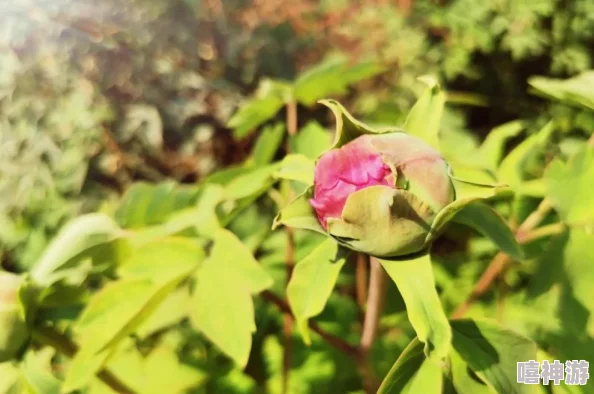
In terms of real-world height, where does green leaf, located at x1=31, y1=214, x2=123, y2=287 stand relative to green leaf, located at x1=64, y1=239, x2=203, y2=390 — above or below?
above

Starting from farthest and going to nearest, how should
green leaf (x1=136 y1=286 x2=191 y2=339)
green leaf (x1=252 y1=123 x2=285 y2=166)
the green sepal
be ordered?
green leaf (x1=252 y1=123 x2=285 y2=166) < green leaf (x1=136 y1=286 x2=191 y2=339) < the green sepal

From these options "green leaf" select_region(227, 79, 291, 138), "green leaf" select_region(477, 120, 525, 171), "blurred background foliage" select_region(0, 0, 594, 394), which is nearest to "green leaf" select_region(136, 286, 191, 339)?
"blurred background foliage" select_region(0, 0, 594, 394)

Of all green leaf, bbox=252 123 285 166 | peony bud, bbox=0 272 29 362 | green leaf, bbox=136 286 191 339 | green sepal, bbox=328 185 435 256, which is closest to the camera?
green sepal, bbox=328 185 435 256

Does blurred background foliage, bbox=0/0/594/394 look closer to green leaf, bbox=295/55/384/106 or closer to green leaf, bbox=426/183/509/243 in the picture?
green leaf, bbox=295/55/384/106

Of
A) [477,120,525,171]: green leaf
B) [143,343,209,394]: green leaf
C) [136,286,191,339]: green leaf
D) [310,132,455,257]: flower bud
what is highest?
[310,132,455,257]: flower bud

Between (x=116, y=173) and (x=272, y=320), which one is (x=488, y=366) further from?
(x=116, y=173)

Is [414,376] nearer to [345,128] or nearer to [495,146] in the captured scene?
[345,128]

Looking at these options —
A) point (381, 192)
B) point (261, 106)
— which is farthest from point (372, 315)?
point (261, 106)
